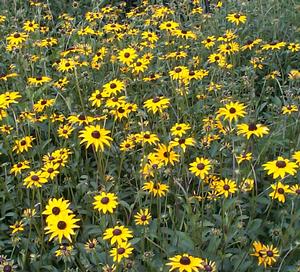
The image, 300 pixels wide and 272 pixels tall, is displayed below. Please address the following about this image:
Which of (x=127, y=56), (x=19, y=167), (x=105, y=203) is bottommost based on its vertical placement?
(x=19, y=167)

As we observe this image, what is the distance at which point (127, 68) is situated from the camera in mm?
3311

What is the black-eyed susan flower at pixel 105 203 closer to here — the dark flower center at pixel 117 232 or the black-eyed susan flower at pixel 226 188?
the dark flower center at pixel 117 232

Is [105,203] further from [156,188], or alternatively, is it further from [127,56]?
[127,56]

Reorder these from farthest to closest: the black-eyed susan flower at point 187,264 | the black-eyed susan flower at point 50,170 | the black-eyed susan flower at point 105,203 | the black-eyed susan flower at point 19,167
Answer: the black-eyed susan flower at point 19,167
the black-eyed susan flower at point 50,170
the black-eyed susan flower at point 105,203
the black-eyed susan flower at point 187,264

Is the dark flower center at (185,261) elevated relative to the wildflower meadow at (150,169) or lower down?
elevated

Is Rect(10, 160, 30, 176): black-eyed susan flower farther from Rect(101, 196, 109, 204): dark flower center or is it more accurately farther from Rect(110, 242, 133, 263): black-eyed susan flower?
Rect(110, 242, 133, 263): black-eyed susan flower

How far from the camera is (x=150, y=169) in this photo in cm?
215

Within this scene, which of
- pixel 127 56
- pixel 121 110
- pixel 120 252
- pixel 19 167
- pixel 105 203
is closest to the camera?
pixel 120 252

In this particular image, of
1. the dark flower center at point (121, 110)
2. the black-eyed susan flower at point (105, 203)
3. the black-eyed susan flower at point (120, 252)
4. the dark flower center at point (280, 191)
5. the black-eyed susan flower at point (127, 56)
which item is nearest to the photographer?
the black-eyed susan flower at point (120, 252)

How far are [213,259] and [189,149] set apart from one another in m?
0.85

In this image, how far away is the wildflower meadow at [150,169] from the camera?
2.04 metres

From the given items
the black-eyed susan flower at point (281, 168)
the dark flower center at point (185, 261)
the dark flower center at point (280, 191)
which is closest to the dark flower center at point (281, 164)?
the black-eyed susan flower at point (281, 168)

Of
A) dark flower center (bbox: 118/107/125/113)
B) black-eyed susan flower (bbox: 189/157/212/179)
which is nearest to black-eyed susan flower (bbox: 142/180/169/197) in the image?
black-eyed susan flower (bbox: 189/157/212/179)

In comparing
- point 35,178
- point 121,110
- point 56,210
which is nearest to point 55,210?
point 56,210
